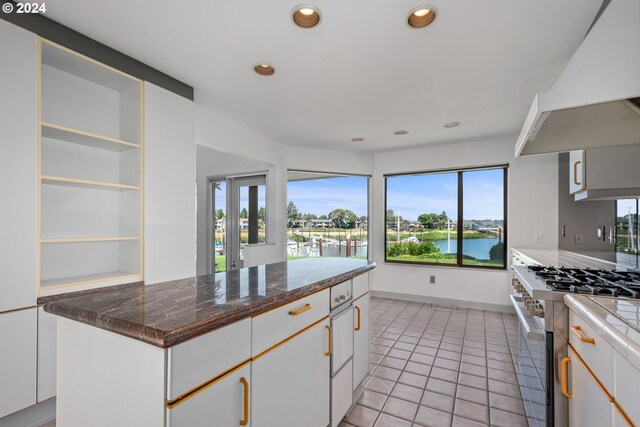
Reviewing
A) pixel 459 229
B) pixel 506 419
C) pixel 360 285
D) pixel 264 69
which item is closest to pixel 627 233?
pixel 459 229

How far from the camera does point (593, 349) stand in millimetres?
1158

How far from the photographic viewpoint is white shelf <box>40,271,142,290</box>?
203 centimetres

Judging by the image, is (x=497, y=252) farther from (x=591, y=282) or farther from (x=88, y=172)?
(x=88, y=172)

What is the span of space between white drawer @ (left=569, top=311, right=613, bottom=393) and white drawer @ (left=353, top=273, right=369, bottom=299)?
1164mm

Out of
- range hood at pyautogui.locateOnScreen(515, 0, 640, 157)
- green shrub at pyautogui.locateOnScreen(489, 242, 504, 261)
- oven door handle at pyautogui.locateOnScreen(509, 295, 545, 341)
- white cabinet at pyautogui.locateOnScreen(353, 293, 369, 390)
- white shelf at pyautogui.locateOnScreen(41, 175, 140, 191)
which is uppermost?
range hood at pyautogui.locateOnScreen(515, 0, 640, 157)

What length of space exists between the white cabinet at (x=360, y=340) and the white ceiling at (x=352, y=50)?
6.11ft

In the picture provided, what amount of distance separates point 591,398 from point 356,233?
14.8 ft

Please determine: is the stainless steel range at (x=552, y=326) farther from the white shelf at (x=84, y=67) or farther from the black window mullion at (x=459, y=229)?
the white shelf at (x=84, y=67)

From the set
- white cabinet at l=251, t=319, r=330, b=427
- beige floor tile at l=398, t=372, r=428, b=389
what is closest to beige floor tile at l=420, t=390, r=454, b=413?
beige floor tile at l=398, t=372, r=428, b=389

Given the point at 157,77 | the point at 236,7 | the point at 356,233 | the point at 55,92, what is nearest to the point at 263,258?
the point at 356,233

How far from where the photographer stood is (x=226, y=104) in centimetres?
330

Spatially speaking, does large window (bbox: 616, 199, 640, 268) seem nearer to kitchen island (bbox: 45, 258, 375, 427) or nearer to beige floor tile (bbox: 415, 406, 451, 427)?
beige floor tile (bbox: 415, 406, 451, 427)

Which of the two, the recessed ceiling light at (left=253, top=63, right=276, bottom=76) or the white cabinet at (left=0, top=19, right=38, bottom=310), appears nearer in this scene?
the white cabinet at (left=0, top=19, right=38, bottom=310)

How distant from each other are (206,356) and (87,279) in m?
1.88
